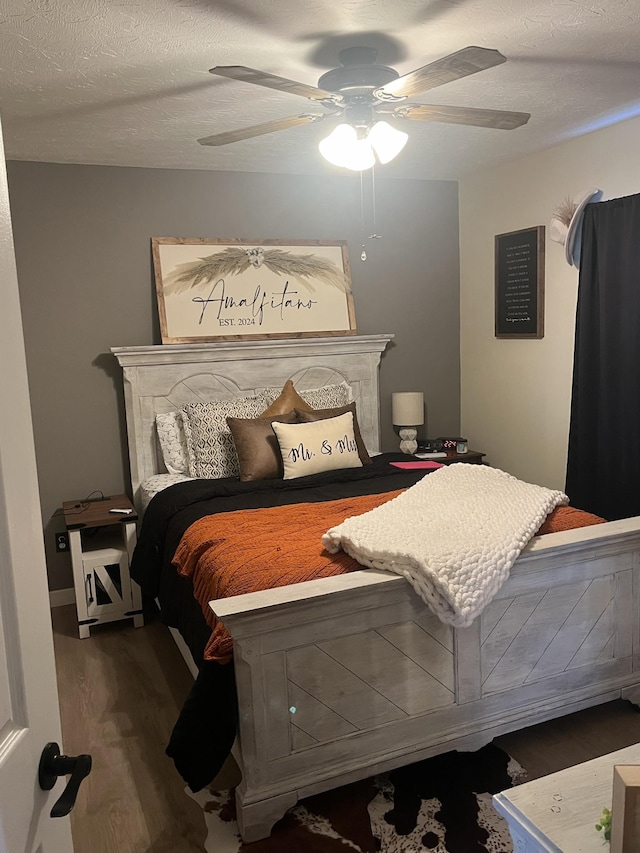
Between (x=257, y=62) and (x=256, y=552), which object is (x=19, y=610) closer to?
(x=256, y=552)

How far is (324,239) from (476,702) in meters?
2.89

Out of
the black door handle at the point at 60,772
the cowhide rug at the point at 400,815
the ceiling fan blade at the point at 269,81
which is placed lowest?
the cowhide rug at the point at 400,815

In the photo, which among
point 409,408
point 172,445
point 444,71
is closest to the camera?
point 444,71

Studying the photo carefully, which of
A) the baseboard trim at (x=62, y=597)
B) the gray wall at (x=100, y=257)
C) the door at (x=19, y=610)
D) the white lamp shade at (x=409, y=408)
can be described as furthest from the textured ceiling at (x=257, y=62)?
the baseboard trim at (x=62, y=597)

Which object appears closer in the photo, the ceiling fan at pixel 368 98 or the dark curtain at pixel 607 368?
the ceiling fan at pixel 368 98

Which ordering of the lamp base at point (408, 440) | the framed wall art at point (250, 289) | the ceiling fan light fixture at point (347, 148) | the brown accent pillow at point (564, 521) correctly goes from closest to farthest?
the ceiling fan light fixture at point (347, 148), the brown accent pillow at point (564, 521), the framed wall art at point (250, 289), the lamp base at point (408, 440)

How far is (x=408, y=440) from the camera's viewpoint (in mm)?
4371

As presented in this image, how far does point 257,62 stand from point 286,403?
1849mm

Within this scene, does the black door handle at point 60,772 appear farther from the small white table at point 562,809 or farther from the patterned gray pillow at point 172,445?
the patterned gray pillow at point 172,445

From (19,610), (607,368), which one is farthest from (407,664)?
(607,368)

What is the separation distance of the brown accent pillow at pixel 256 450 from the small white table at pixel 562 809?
219cm

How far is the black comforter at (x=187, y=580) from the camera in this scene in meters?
2.04

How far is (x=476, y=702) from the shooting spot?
2.33m

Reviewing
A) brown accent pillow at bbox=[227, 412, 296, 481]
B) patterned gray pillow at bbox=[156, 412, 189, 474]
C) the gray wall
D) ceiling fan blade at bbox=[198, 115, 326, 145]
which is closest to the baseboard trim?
the gray wall
